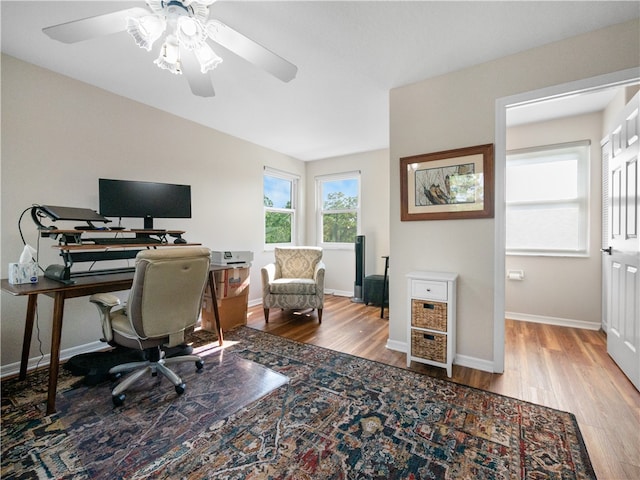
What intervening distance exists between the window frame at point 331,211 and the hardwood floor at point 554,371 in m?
1.64

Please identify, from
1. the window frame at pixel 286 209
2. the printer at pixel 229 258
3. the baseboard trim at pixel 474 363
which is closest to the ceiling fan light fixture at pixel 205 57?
the printer at pixel 229 258

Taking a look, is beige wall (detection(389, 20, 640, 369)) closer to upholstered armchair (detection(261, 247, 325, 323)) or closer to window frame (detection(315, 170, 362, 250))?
upholstered armchair (detection(261, 247, 325, 323))

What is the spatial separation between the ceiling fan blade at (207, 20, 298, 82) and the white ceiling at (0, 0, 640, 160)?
0.34 m

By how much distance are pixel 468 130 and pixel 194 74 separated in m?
2.13

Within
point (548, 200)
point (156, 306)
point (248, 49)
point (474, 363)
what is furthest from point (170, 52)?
point (548, 200)

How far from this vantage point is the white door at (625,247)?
1.98 meters

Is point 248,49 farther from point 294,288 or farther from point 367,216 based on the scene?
point 367,216

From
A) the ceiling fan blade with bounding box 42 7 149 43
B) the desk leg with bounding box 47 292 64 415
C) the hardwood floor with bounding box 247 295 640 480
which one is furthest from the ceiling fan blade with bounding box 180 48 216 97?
the hardwood floor with bounding box 247 295 640 480

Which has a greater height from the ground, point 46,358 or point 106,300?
point 106,300

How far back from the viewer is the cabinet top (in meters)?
2.23

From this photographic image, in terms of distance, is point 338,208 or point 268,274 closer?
point 268,274

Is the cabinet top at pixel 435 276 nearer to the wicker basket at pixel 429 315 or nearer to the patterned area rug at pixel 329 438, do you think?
the wicker basket at pixel 429 315

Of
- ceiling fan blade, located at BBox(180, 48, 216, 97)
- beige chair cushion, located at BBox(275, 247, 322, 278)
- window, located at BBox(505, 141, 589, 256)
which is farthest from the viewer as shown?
beige chair cushion, located at BBox(275, 247, 322, 278)

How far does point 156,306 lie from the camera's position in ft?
6.00
